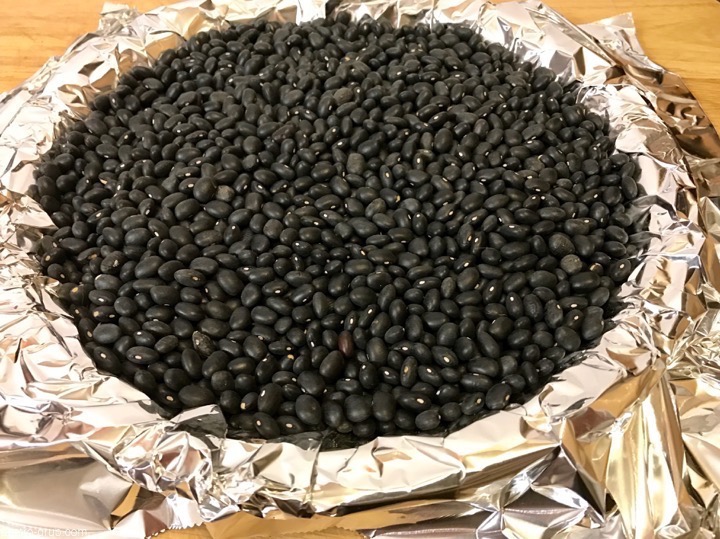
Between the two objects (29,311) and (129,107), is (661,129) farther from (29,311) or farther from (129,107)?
(29,311)

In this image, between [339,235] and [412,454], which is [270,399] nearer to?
[412,454]

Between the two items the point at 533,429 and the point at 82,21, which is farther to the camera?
the point at 82,21

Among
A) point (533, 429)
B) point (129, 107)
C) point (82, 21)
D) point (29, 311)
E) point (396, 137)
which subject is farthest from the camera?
point (82, 21)

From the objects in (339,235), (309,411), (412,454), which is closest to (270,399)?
(309,411)

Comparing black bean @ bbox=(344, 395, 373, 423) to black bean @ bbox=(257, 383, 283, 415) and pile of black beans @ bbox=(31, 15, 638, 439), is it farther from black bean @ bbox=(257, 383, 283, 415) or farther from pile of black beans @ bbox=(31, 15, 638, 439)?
black bean @ bbox=(257, 383, 283, 415)

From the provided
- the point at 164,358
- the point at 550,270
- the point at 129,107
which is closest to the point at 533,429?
the point at 550,270

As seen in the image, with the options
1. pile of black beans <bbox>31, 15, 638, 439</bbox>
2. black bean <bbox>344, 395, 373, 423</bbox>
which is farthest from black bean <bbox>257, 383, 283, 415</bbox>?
black bean <bbox>344, 395, 373, 423</bbox>
